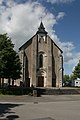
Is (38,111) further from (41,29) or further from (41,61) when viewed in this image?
(41,29)

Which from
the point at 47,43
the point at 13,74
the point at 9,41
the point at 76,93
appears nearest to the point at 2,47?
the point at 9,41

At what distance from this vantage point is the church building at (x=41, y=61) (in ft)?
186

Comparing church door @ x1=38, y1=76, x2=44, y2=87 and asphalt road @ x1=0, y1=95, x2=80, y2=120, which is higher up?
church door @ x1=38, y1=76, x2=44, y2=87

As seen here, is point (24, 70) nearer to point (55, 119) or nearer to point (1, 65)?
point (1, 65)

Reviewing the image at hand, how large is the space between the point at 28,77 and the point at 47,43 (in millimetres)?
9447

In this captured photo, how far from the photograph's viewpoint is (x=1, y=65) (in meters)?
37.6

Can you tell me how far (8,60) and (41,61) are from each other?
2074 cm

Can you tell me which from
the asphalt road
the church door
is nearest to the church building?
the church door

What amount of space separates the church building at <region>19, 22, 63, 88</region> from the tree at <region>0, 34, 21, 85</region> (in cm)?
1575

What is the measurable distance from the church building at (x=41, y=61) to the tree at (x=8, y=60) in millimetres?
15752

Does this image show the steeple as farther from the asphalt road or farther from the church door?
the asphalt road

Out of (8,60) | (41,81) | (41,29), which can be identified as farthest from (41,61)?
(8,60)

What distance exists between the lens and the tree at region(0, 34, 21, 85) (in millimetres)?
38094

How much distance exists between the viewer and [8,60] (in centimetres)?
3884
